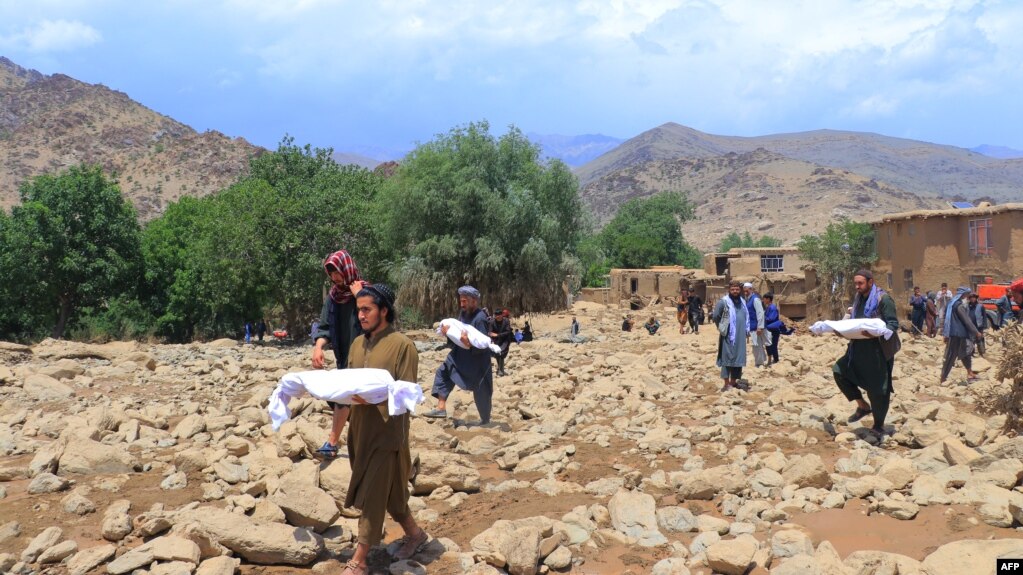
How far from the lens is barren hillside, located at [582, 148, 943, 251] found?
74438mm

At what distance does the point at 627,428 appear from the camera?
24.4ft

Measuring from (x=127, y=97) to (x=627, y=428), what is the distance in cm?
8037

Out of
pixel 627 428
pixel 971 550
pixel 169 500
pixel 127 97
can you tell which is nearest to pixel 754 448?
pixel 627 428

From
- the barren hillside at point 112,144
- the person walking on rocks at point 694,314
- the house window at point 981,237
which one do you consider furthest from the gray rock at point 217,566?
the barren hillside at point 112,144

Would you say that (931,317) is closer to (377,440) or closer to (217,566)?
(377,440)

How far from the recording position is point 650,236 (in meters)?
58.8

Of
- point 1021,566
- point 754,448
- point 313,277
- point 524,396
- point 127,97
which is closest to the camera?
point 1021,566

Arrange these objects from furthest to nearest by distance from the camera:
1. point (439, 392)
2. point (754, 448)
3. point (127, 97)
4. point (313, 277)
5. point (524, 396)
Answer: point (127, 97) < point (313, 277) < point (524, 396) < point (439, 392) < point (754, 448)

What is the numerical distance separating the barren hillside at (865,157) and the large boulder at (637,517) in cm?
11990

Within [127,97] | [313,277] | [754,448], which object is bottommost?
[754,448]

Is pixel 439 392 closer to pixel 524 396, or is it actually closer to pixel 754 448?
pixel 524 396

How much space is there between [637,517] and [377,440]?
5.68 ft

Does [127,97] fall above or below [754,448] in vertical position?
above

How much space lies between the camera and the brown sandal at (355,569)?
398 cm
